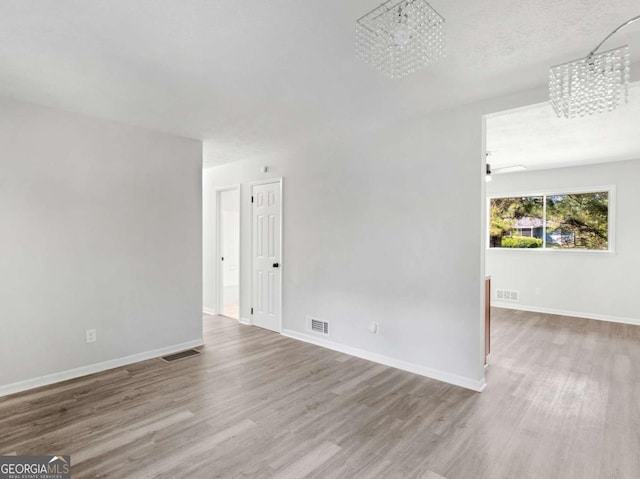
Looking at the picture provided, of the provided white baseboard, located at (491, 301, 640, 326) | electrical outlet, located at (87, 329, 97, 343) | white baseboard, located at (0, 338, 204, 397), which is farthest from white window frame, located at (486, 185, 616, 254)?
electrical outlet, located at (87, 329, 97, 343)

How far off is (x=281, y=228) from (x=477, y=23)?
3.41 meters

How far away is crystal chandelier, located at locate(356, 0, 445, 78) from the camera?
167 centimetres

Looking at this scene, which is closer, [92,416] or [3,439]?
[3,439]

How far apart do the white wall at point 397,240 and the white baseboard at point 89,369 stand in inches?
56.0

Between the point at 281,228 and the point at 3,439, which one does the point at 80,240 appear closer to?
the point at 3,439

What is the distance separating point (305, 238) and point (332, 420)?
242cm

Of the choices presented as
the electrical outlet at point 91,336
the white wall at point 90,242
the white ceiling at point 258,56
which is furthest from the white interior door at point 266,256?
the electrical outlet at point 91,336

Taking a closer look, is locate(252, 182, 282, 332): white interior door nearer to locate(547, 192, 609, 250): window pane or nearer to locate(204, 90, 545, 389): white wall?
locate(204, 90, 545, 389): white wall

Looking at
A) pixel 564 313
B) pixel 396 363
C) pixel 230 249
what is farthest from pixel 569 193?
pixel 230 249

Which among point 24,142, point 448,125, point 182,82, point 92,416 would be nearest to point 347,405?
point 92,416

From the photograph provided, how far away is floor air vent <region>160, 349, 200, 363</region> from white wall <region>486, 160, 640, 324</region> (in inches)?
219

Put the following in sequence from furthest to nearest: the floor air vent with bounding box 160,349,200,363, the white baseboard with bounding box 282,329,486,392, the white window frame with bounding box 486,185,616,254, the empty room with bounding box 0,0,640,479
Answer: the white window frame with bounding box 486,185,616,254 → the floor air vent with bounding box 160,349,200,363 → the white baseboard with bounding box 282,329,486,392 → the empty room with bounding box 0,0,640,479

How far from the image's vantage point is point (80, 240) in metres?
3.41

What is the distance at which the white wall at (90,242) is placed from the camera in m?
3.06
